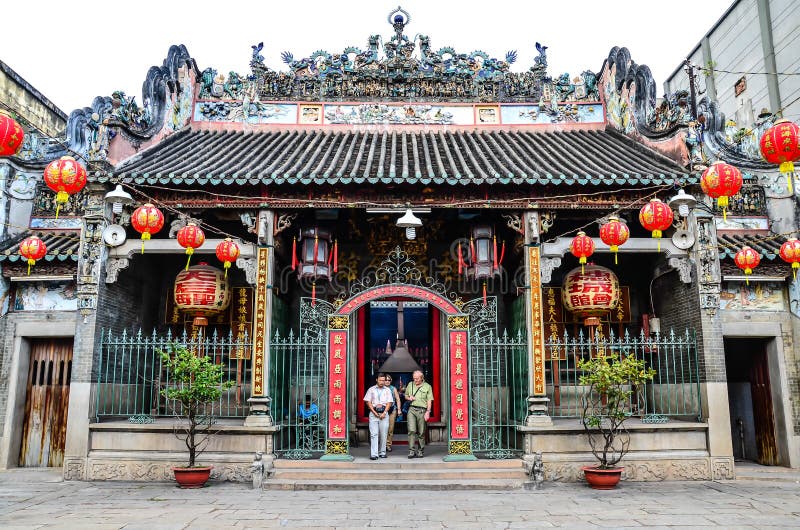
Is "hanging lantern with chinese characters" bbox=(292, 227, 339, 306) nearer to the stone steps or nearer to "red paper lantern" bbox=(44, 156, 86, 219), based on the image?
the stone steps

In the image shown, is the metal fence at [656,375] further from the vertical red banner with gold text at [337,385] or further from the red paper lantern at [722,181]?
the vertical red banner with gold text at [337,385]

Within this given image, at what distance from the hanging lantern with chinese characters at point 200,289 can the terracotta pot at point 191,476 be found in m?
2.67

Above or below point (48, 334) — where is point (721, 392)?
below

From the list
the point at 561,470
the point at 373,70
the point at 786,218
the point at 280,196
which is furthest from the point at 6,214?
the point at 786,218

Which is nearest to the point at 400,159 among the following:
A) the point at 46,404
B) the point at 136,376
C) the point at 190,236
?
the point at 190,236

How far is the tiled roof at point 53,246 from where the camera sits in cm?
949

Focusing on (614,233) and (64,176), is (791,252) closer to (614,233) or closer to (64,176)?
(614,233)

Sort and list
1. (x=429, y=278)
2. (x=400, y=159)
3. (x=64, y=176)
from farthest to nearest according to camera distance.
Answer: (x=400, y=159), (x=429, y=278), (x=64, y=176)

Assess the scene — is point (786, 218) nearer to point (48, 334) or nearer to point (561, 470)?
point (561, 470)

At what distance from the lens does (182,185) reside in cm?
917

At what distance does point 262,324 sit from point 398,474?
2.99 metres

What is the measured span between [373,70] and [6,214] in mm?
7557

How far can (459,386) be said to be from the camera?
8.97 metres

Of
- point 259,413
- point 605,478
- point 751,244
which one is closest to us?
point 605,478
